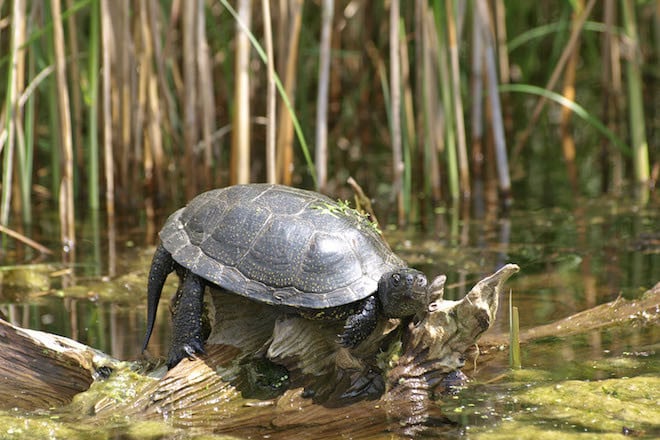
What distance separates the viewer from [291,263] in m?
3.36

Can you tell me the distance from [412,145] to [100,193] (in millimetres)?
2285

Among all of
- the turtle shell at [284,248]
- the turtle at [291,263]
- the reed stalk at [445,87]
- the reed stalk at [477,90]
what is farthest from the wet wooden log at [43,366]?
the reed stalk at [477,90]

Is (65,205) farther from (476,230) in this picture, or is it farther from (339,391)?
(339,391)

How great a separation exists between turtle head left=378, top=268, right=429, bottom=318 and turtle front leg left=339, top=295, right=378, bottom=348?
0.04 meters

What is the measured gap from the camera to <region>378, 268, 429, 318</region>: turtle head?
3.14 metres

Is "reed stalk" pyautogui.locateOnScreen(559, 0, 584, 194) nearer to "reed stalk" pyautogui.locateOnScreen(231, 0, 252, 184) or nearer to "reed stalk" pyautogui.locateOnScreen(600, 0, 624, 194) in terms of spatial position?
"reed stalk" pyautogui.locateOnScreen(600, 0, 624, 194)

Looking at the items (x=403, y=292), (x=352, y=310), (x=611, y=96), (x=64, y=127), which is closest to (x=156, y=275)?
(x=352, y=310)

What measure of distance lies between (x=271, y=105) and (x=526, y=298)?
1.60 m

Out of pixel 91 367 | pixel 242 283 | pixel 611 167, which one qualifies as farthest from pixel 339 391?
pixel 611 167

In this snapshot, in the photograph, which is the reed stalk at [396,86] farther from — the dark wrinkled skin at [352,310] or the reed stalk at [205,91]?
the dark wrinkled skin at [352,310]

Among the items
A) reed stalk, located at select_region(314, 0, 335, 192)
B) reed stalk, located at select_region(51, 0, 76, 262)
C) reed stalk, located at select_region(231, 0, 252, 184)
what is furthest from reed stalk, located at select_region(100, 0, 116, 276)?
reed stalk, located at select_region(314, 0, 335, 192)

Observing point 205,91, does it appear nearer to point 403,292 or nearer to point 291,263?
point 291,263

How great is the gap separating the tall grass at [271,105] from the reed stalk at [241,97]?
11 mm

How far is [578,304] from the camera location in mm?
4469
